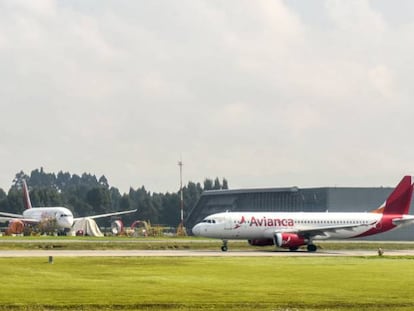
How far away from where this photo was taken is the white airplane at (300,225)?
83.9 m

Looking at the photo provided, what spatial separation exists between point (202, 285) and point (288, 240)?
143 ft

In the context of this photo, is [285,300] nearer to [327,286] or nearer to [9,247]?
[327,286]

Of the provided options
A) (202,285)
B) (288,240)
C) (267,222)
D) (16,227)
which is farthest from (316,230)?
(16,227)

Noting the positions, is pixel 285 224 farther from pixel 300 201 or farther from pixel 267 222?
pixel 300 201

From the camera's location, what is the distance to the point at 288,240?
82625mm

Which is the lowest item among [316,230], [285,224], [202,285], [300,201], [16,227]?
[202,285]

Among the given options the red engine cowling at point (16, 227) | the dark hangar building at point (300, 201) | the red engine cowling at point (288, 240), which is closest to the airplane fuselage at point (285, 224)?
the red engine cowling at point (288, 240)

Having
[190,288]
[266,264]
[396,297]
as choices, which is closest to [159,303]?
[190,288]

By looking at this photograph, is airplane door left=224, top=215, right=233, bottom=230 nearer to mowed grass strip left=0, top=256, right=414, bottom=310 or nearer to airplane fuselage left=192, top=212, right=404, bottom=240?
airplane fuselage left=192, top=212, right=404, bottom=240

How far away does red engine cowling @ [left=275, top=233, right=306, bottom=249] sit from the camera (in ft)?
270

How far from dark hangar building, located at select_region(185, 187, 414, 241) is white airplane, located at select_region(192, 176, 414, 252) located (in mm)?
30995

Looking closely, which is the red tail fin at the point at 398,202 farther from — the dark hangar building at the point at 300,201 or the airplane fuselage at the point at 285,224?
the dark hangar building at the point at 300,201

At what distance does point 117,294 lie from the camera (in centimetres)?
3525

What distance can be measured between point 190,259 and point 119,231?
101 meters
